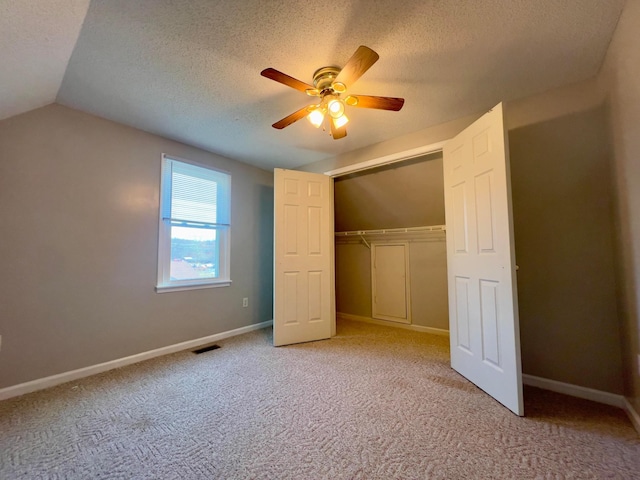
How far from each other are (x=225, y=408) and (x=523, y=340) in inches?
94.4

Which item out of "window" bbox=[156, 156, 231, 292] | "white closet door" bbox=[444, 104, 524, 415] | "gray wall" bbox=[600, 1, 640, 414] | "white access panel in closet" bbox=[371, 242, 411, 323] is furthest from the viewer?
"white access panel in closet" bbox=[371, 242, 411, 323]

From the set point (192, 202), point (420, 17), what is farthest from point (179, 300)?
point (420, 17)

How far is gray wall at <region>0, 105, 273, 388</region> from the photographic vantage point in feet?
6.56

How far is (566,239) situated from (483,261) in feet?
2.13

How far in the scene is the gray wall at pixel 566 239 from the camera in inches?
72.6

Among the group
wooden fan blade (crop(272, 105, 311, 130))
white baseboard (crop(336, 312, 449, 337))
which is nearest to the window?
wooden fan blade (crop(272, 105, 311, 130))

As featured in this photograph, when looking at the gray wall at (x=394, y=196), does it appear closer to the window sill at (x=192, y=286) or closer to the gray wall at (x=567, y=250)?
the gray wall at (x=567, y=250)

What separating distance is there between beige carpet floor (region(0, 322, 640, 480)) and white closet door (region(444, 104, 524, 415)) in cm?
21

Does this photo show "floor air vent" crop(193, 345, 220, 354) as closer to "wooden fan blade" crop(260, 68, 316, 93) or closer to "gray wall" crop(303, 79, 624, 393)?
"wooden fan blade" crop(260, 68, 316, 93)

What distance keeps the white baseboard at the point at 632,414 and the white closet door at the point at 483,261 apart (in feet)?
1.93

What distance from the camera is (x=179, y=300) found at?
2.96 m

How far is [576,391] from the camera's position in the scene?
1.91 m

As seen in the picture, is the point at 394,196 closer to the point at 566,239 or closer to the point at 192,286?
the point at 566,239

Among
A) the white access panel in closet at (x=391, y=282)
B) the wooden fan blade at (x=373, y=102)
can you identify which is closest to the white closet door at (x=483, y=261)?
the wooden fan blade at (x=373, y=102)
